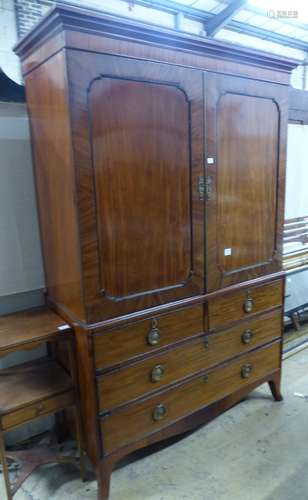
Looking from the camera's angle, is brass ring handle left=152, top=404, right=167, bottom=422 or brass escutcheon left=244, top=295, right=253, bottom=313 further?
brass escutcheon left=244, top=295, right=253, bottom=313

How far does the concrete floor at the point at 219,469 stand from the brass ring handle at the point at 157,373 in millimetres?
481

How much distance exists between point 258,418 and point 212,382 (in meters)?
0.47

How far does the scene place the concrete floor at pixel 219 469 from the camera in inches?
59.5

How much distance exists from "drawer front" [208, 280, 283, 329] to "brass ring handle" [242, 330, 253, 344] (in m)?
0.09

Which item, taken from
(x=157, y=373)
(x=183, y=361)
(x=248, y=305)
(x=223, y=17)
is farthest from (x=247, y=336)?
(x=223, y=17)

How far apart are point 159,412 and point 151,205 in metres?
0.93

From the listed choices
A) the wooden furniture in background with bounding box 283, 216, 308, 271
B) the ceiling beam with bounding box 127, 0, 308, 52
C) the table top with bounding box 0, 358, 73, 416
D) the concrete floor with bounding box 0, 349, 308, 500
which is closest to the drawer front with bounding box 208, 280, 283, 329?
the concrete floor with bounding box 0, 349, 308, 500

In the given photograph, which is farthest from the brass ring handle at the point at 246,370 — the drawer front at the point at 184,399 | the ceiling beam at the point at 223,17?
the ceiling beam at the point at 223,17

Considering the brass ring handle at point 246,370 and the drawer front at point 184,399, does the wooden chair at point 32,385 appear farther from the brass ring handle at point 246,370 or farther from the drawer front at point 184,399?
the brass ring handle at point 246,370

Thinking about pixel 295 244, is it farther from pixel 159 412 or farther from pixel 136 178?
pixel 136 178

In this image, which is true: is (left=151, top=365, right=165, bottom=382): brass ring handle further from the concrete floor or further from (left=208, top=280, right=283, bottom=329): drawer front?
the concrete floor

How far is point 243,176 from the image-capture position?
5.38 ft

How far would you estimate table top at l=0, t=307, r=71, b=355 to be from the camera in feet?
4.38

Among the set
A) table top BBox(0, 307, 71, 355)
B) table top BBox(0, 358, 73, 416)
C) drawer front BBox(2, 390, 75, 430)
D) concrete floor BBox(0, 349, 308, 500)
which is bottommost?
concrete floor BBox(0, 349, 308, 500)
